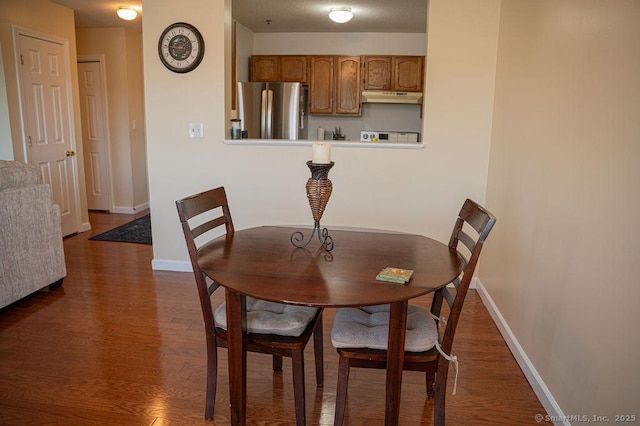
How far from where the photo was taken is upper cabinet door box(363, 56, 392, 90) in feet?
19.7

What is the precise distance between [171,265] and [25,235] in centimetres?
111

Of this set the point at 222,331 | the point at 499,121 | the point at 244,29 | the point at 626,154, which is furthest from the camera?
Result: the point at 244,29

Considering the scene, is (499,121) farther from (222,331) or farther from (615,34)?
(222,331)

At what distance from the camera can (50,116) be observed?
465 cm

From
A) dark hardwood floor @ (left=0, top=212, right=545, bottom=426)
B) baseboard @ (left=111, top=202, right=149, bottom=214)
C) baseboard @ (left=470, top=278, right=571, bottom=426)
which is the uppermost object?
baseboard @ (left=111, top=202, right=149, bottom=214)

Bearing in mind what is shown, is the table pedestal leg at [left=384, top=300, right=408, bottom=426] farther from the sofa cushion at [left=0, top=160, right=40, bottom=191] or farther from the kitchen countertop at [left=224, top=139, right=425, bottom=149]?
the sofa cushion at [left=0, top=160, right=40, bottom=191]

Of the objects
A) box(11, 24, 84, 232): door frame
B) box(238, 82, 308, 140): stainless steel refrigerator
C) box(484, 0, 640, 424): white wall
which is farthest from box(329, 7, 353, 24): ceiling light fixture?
box(11, 24, 84, 232): door frame

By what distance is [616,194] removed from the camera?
5.11 feet

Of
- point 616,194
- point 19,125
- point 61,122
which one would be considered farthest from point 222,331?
point 61,122

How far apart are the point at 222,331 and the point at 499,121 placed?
231cm

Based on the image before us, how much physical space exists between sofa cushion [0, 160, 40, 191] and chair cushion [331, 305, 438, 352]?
239cm

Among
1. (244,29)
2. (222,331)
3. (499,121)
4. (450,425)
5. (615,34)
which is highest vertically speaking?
(244,29)

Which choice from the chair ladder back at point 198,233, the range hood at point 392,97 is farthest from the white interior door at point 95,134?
the chair ladder back at point 198,233

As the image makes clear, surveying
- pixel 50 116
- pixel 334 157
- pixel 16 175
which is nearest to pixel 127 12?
pixel 50 116
